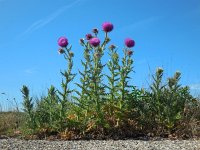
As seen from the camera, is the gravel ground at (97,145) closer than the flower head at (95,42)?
Yes

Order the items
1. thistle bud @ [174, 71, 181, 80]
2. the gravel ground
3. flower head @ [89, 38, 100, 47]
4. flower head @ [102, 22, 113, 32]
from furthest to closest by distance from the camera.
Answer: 1. flower head @ [102, 22, 113, 32]
2. thistle bud @ [174, 71, 181, 80]
3. flower head @ [89, 38, 100, 47]
4. the gravel ground

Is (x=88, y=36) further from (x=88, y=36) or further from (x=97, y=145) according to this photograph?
(x=97, y=145)

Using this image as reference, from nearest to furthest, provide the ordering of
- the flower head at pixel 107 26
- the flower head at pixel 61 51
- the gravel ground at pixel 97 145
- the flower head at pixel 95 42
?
the gravel ground at pixel 97 145, the flower head at pixel 95 42, the flower head at pixel 61 51, the flower head at pixel 107 26

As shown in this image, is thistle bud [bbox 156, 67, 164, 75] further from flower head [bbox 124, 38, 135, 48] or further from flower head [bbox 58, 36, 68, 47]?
flower head [bbox 58, 36, 68, 47]

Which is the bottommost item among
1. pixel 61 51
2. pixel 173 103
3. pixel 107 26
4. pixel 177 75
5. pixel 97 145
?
pixel 97 145

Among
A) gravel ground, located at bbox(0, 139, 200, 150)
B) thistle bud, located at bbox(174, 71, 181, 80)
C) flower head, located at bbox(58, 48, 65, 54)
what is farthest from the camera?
thistle bud, located at bbox(174, 71, 181, 80)

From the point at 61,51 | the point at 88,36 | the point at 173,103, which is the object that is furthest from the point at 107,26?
the point at 173,103

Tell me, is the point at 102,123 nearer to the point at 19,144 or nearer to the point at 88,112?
the point at 88,112

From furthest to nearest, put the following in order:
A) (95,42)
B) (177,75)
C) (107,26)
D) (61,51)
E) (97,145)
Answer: (107,26) → (177,75) → (61,51) → (95,42) → (97,145)

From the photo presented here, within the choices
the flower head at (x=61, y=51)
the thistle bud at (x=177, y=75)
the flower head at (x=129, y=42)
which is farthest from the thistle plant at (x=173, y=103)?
the flower head at (x=61, y=51)

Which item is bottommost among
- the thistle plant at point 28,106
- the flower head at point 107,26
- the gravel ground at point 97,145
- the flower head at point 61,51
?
the gravel ground at point 97,145

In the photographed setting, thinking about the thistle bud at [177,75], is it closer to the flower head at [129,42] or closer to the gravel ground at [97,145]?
the flower head at [129,42]

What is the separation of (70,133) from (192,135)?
92.9 inches

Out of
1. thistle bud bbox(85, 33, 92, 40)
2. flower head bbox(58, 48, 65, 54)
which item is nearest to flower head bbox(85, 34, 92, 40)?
thistle bud bbox(85, 33, 92, 40)
